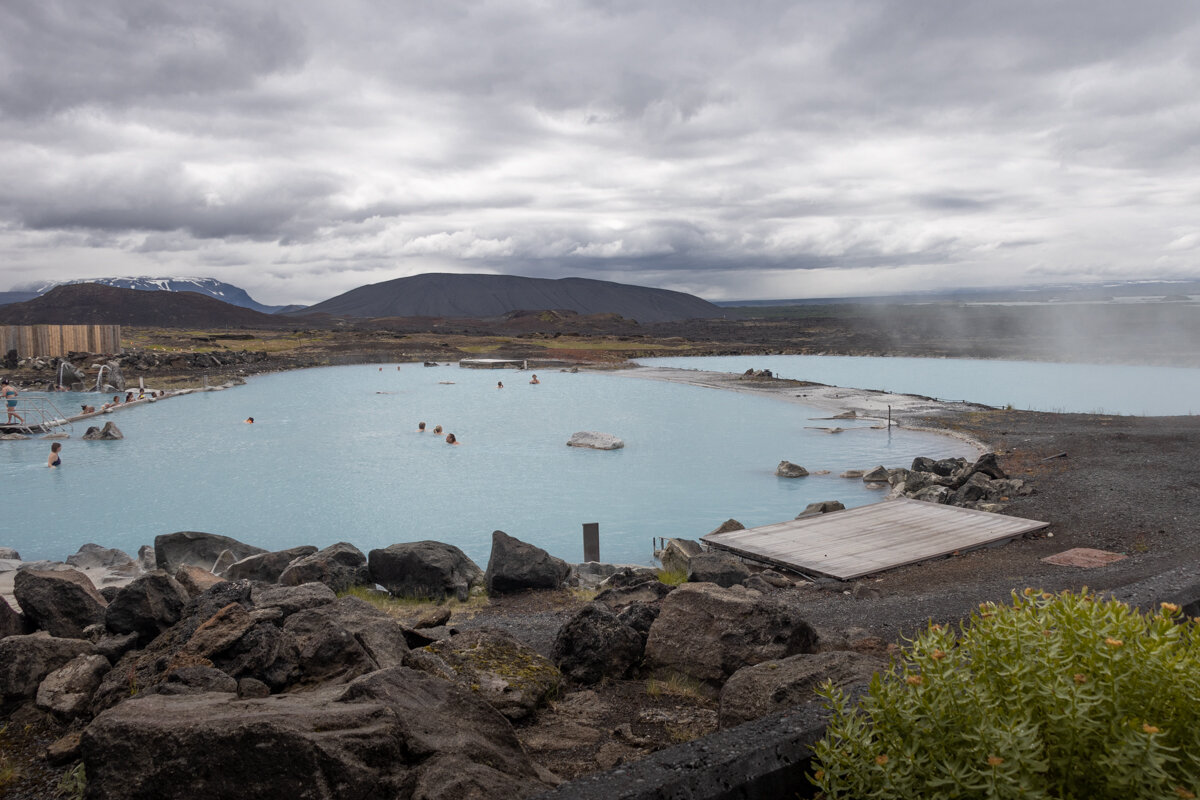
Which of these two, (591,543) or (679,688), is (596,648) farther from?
(591,543)

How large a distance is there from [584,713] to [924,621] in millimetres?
3450

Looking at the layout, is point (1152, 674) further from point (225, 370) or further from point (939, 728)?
point (225, 370)

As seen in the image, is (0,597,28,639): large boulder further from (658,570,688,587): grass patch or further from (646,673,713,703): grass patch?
(658,570,688,587): grass patch

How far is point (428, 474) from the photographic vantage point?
20938 mm

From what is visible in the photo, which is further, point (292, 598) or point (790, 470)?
point (790, 470)

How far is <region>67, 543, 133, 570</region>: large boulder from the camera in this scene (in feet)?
39.4

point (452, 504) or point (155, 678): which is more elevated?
point (155, 678)

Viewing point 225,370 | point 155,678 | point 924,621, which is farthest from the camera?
point 225,370

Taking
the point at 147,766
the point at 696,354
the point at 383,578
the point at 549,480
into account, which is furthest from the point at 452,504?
the point at 696,354

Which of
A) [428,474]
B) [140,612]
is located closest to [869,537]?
[140,612]

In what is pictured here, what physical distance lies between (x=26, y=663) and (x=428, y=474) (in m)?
16.3

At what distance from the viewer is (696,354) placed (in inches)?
2685

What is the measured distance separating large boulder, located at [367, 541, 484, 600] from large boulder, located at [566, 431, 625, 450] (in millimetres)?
13995

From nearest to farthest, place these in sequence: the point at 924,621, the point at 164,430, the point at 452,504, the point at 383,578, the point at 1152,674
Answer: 1. the point at 1152,674
2. the point at 924,621
3. the point at 383,578
4. the point at 452,504
5. the point at 164,430
